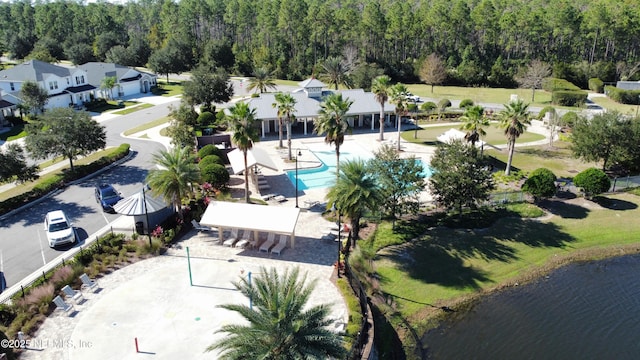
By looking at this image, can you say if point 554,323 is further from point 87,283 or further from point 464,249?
point 87,283

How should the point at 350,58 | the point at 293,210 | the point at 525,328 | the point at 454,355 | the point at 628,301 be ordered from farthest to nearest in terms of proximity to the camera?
the point at 350,58, the point at 293,210, the point at 628,301, the point at 525,328, the point at 454,355

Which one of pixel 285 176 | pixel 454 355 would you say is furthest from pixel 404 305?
pixel 285 176

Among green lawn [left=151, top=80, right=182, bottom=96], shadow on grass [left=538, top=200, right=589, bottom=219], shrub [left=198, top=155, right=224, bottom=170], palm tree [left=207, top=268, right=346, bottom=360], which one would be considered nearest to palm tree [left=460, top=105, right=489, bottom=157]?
shadow on grass [left=538, top=200, right=589, bottom=219]

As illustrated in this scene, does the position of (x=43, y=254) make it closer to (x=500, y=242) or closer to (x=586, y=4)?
(x=500, y=242)

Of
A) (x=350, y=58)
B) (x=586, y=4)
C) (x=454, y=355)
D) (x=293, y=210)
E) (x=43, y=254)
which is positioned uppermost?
(x=586, y=4)

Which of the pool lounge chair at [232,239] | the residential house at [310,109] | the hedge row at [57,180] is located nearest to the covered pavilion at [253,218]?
the pool lounge chair at [232,239]

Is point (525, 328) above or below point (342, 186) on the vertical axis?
below
